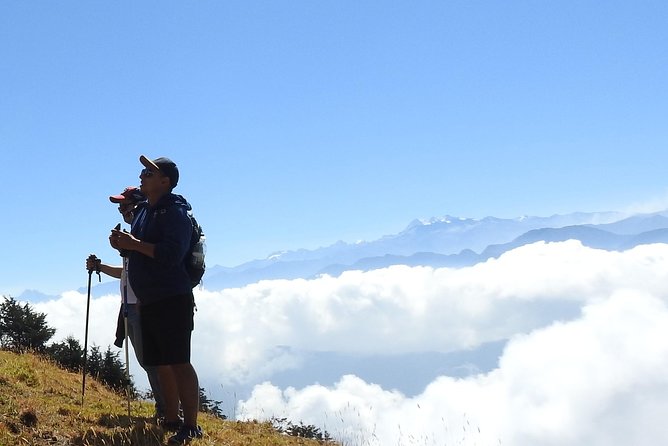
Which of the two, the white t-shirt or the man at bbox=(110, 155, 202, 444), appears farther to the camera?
the white t-shirt

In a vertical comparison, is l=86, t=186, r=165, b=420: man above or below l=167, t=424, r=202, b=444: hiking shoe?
above

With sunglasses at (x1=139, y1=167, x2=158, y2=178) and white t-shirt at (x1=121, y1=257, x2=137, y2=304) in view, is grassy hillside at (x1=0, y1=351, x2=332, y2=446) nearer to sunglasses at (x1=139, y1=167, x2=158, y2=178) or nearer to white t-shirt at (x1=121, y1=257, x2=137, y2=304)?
white t-shirt at (x1=121, y1=257, x2=137, y2=304)

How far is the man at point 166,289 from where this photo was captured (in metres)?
5.17

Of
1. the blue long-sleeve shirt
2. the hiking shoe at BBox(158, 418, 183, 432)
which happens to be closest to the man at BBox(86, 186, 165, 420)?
the hiking shoe at BBox(158, 418, 183, 432)

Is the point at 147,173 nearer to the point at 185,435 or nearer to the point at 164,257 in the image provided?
the point at 164,257

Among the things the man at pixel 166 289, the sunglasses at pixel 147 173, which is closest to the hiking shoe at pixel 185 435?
the man at pixel 166 289

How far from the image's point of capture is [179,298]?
532cm

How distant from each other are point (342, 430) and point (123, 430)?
15.1ft

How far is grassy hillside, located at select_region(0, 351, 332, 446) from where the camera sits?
205 inches

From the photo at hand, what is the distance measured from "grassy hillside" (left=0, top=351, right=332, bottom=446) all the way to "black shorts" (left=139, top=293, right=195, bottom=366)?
0.73 metres

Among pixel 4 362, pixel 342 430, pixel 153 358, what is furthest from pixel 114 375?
pixel 153 358

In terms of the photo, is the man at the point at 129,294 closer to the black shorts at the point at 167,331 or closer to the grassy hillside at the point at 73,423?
the grassy hillside at the point at 73,423

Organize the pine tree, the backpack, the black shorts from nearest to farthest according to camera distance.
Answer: the black shorts < the backpack < the pine tree

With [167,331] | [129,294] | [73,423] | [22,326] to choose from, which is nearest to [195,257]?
[167,331]
